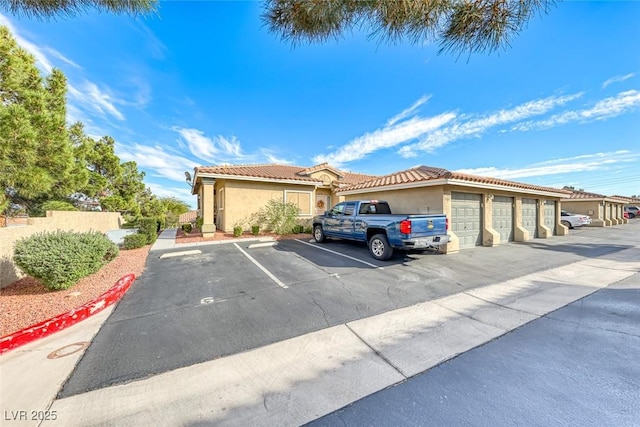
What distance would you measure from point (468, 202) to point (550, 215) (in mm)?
Answer: 9667

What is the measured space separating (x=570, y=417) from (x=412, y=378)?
128 centimetres

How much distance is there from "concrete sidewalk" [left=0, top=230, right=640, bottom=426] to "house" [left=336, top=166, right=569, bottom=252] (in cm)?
569

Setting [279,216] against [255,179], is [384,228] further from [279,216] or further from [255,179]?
[255,179]

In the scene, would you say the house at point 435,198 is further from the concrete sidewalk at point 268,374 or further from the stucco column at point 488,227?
the concrete sidewalk at point 268,374

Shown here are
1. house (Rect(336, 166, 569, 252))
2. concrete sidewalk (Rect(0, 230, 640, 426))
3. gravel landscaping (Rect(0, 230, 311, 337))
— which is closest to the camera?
concrete sidewalk (Rect(0, 230, 640, 426))

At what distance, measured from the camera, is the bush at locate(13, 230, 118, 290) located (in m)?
4.55

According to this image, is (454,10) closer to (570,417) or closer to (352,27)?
(352,27)

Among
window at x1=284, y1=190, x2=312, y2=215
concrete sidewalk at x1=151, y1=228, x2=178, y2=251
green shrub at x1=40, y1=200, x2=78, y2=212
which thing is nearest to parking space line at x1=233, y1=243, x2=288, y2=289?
concrete sidewalk at x1=151, y1=228, x2=178, y2=251

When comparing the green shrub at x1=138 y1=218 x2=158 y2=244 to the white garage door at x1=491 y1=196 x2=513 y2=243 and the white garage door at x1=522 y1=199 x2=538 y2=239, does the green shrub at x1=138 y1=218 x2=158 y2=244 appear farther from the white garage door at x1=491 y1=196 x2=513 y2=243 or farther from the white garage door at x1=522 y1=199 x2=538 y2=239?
the white garage door at x1=522 y1=199 x2=538 y2=239

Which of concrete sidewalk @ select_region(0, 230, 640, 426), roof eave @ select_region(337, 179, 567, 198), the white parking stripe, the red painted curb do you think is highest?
roof eave @ select_region(337, 179, 567, 198)

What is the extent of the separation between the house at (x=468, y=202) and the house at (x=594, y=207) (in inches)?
561

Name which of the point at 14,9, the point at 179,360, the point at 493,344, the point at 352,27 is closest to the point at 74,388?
the point at 179,360

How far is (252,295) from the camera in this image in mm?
4918

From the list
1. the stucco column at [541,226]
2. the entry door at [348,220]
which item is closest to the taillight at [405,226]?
the entry door at [348,220]
